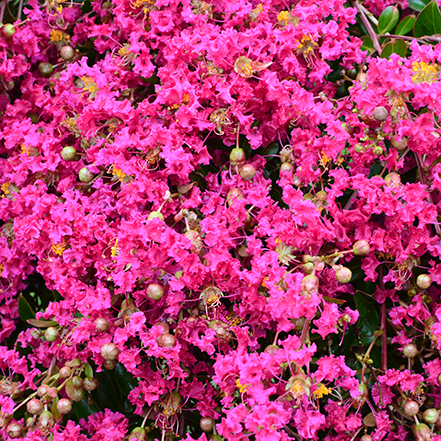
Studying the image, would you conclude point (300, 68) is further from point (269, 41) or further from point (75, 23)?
point (75, 23)

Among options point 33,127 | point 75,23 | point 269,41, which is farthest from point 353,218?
point 75,23

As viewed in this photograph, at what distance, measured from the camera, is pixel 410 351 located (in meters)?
1.21

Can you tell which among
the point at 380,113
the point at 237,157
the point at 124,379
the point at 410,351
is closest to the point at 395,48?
the point at 380,113

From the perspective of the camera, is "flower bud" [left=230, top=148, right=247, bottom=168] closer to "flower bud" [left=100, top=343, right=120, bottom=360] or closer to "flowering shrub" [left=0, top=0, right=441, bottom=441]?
"flowering shrub" [left=0, top=0, right=441, bottom=441]

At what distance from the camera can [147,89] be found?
A: 1423 millimetres

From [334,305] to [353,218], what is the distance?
0.22 meters

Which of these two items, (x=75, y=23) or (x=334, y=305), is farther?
(x=75, y=23)

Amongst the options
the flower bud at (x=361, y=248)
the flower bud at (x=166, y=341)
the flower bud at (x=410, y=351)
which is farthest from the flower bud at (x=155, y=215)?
the flower bud at (x=410, y=351)

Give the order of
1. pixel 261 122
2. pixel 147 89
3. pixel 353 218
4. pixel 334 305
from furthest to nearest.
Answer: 1. pixel 147 89
2. pixel 261 122
3. pixel 353 218
4. pixel 334 305

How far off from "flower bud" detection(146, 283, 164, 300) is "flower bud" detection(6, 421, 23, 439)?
0.48m

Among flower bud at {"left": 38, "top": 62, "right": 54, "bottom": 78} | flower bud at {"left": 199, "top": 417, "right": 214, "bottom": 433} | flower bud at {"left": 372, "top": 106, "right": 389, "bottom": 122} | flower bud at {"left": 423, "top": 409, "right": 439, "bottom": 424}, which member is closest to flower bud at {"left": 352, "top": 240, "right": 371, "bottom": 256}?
flower bud at {"left": 372, "top": 106, "right": 389, "bottom": 122}

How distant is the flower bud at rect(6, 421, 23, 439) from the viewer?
1.25 metres

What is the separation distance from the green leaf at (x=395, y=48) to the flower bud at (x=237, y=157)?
1.55 ft

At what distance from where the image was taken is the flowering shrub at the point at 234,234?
1124 millimetres
